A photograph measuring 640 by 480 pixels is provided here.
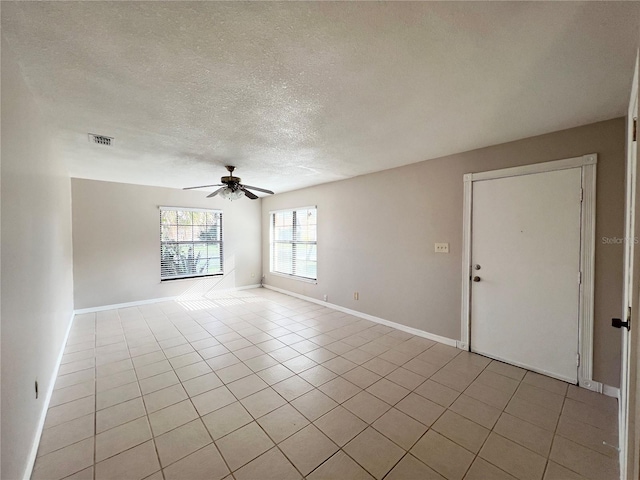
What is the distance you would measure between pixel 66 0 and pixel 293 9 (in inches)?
38.5

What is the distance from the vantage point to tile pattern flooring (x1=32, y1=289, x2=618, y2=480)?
1592 mm

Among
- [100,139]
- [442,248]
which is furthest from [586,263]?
[100,139]

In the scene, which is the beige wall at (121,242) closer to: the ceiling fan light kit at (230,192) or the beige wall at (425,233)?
the ceiling fan light kit at (230,192)

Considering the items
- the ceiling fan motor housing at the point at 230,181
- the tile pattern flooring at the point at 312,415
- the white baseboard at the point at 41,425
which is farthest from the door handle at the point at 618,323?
the ceiling fan motor housing at the point at 230,181

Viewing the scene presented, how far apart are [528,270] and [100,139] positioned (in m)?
4.69

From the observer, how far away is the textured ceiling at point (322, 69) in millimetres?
1202

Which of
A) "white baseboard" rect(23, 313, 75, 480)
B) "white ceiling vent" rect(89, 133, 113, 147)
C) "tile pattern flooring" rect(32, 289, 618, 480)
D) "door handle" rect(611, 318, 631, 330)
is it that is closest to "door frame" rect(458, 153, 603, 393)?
"tile pattern flooring" rect(32, 289, 618, 480)

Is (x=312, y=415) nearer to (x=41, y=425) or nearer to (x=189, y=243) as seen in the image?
(x=41, y=425)

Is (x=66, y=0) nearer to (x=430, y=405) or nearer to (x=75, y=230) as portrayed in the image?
(x=430, y=405)

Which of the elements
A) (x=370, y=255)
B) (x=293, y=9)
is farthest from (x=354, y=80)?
(x=370, y=255)

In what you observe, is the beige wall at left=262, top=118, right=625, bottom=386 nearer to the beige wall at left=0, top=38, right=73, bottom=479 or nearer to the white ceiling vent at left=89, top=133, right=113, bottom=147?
Answer: the white ceiling vent at left=89, top=133, right=113, bottom=147

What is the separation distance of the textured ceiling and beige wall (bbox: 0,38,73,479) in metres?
0.26

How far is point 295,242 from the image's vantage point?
19.3 ft

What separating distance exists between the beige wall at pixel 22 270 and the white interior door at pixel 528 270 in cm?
383
